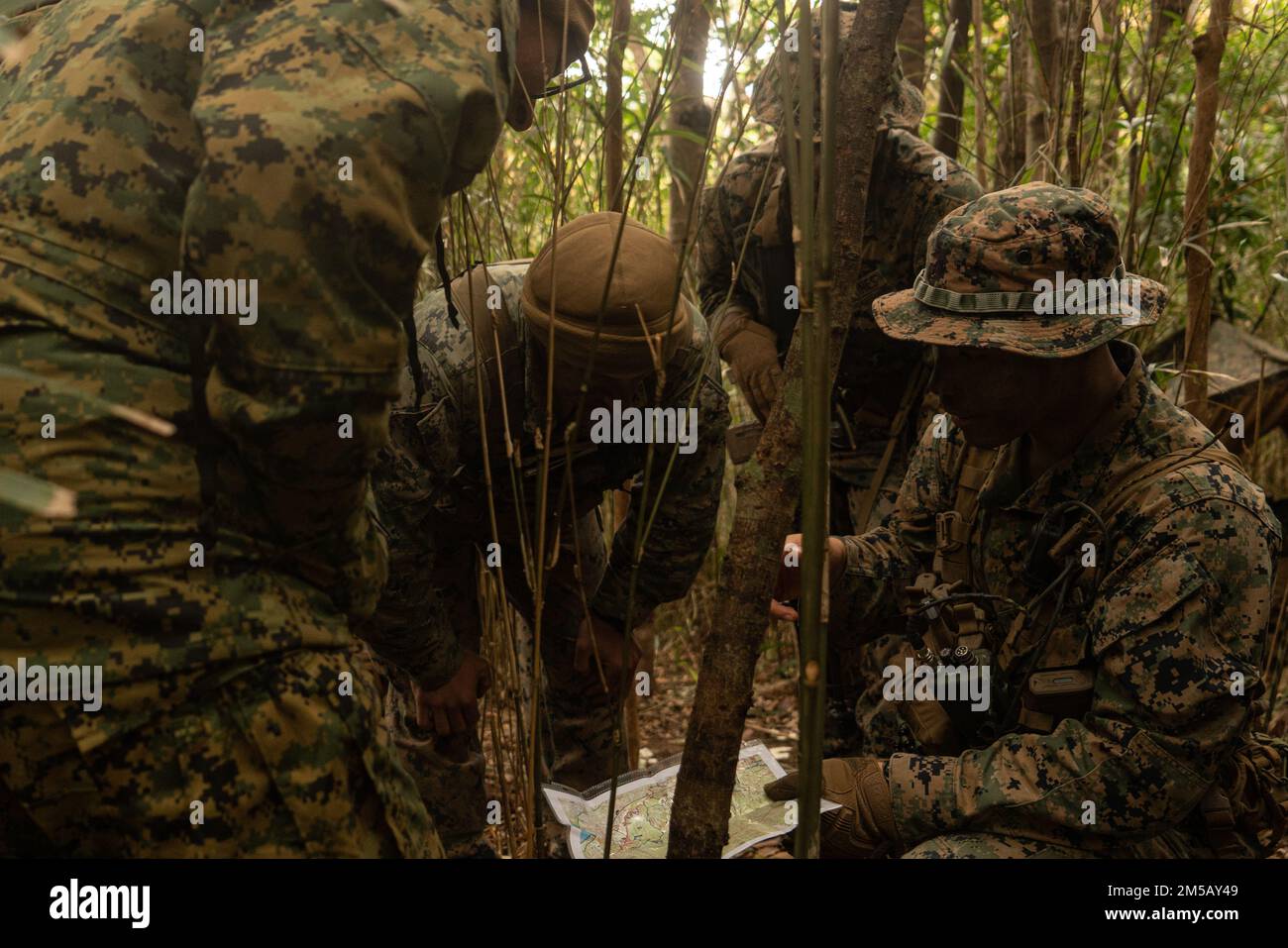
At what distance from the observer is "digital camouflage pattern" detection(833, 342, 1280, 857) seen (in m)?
1.70

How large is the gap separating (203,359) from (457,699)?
62.5 inches

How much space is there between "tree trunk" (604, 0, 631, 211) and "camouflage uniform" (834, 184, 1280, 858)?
0.62m

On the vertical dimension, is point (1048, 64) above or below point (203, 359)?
above

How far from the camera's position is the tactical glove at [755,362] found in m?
3.17

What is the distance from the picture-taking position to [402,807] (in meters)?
1.33

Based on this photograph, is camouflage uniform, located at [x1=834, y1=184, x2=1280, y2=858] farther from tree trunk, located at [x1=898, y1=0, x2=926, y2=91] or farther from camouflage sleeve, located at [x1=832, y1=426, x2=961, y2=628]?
tree trunk, located at [x1=898, y1=0, x2=926, y2=91]

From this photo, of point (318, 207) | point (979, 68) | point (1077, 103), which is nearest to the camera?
point (318, 207)

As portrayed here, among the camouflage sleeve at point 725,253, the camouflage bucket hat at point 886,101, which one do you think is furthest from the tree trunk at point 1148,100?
the camouflage sleeve at point 725,253

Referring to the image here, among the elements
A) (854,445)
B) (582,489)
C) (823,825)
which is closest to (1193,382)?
(854,445)

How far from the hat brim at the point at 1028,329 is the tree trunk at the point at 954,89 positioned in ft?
5.79

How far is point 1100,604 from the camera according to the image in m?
1.82

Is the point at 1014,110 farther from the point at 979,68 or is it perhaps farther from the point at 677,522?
the point at 677,522

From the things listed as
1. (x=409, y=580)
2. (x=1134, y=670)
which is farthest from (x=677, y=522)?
(x=1134, y=670)

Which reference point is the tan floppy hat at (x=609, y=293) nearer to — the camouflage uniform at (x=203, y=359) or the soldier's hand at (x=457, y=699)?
the camouflage uniform at (x=203, y=359)
